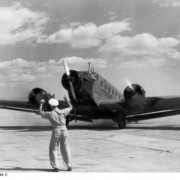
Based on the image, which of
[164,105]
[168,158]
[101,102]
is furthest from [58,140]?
[164,105]

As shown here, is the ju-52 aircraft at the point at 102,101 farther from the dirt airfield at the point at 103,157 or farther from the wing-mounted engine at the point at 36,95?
the dirt airfield at the point at 103,157

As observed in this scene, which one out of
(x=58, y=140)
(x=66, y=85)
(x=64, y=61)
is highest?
(x=64, y=61)

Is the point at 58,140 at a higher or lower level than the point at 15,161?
higher

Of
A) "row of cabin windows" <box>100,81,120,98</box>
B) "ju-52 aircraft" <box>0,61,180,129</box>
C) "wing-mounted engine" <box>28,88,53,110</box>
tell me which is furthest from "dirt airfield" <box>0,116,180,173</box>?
"row of cabin windows" <box>100,81,120,98</box>

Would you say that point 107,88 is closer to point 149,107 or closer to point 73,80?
point 149,107

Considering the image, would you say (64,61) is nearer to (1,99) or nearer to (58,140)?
(1,99)

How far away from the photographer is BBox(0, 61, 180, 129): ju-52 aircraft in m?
21.3

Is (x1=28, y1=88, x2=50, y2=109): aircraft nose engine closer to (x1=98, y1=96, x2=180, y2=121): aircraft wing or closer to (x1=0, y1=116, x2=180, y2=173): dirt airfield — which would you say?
(x1=98, y1=96, x2=180, y2=121): aircraft wing

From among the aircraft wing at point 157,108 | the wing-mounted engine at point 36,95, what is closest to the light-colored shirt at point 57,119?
the wing-mounted engine at point 36,95

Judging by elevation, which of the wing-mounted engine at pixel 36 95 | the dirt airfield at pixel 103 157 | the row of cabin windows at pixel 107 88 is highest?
the row of cabin windows at pixel 107 88

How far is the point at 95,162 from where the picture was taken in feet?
32.1

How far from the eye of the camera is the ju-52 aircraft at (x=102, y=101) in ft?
69.8

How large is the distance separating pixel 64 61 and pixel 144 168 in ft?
43.1
